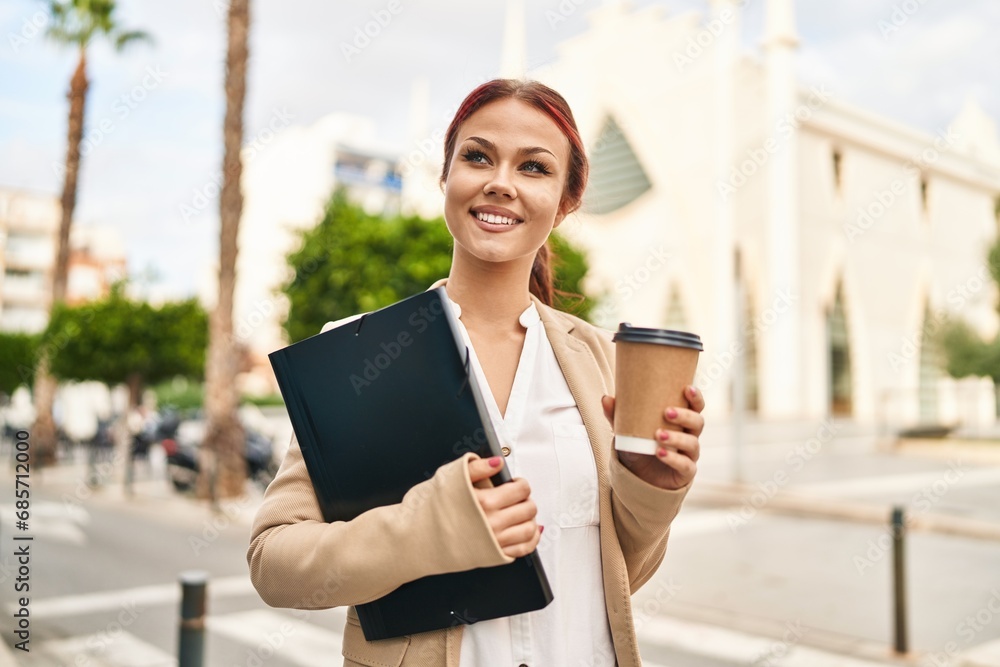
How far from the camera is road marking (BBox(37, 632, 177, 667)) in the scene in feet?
18.0

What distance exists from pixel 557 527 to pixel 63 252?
20645 mm

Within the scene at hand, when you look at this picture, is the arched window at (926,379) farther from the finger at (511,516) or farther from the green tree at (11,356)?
the green tree at (11,356)

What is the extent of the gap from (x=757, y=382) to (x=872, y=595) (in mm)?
28364

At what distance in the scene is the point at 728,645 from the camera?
5938 millimetres

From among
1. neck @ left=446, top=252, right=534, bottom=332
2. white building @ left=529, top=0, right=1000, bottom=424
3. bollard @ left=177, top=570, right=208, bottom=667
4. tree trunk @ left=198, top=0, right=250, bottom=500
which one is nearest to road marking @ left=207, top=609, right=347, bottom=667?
bollard @ left=177, top=570, right=208, bottom=667

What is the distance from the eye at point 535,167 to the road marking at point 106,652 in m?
5.24

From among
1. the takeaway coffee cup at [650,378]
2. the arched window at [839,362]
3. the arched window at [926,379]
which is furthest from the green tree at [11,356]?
the takeaway coffee cup at [650,378]

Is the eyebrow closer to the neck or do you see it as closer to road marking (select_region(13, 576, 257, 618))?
the neck

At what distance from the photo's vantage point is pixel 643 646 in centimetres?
594

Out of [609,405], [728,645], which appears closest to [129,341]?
[728,645]

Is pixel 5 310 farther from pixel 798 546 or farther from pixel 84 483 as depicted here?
pixel 798 546

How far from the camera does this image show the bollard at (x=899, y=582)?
5652 mm

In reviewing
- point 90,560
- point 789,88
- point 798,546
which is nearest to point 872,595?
point 798,546

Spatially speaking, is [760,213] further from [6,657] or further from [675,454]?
[675,454]
